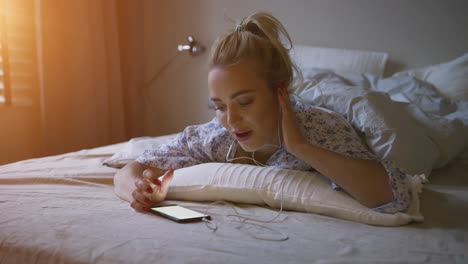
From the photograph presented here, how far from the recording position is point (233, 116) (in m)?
1.31

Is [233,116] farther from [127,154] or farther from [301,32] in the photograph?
[301,32]

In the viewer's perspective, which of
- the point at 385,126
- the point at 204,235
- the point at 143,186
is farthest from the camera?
the point at 385,126

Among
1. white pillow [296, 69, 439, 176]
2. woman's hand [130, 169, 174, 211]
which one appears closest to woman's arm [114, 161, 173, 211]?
woman's hand [130, 169, 174, 211]

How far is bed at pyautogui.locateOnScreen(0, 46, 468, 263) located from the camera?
92cm

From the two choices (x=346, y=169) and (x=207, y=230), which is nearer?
(x=207, y=230)

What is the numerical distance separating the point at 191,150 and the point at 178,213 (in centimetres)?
41

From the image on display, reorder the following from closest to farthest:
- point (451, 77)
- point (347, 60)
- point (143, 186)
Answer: point (143, 186) < point (451, 77) < point (347, 60)

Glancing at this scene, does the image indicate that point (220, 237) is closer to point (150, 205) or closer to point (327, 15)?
point (150, 205)

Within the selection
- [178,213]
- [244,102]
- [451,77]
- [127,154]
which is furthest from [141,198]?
[451,77]

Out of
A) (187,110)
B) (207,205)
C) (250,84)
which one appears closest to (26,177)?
(207,205)

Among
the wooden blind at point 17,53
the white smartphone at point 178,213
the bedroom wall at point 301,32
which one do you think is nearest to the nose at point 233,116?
the white smartphone at point 178,213

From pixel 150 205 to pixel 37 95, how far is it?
1.70 metres

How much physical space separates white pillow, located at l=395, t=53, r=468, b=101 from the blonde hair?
3.28 feet

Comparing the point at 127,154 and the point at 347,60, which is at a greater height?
the point at 347,60
